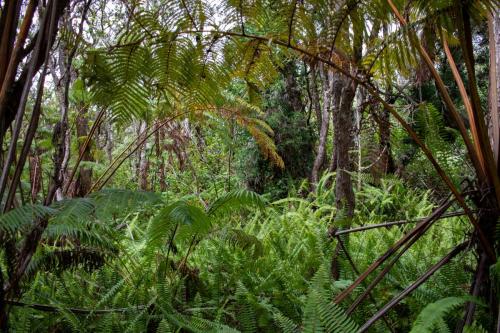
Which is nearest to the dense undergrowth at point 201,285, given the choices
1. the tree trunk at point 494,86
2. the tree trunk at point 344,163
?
the tree trunk at point 344,163

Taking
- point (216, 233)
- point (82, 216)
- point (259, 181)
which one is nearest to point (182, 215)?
point (82, 216)

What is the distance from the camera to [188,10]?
1545 millimetres

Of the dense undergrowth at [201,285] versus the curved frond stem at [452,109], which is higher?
the curved frond stem at [452,109]

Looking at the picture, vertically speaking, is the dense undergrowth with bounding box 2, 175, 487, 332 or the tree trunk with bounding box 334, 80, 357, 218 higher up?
the tree trunk with bounding box 334, 80, 357, 218

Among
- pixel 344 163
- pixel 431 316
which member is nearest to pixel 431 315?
pixel 431 316

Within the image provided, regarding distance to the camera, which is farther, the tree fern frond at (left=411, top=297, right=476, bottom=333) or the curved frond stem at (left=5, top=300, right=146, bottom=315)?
the curved frond stem at (left=5, top=300, right=146, bottom=315)

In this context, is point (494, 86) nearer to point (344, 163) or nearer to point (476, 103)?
point (476, 103)

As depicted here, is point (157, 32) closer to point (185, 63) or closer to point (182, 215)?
point (185, 63)

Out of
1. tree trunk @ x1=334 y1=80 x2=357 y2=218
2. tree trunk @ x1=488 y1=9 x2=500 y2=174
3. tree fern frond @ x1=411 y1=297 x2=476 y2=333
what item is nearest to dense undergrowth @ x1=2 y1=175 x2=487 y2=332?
tree fern frond @ x1=411 y1=297 x2=476 y2=333

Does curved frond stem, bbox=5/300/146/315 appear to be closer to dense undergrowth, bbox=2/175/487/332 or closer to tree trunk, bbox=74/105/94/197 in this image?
dense undergrowth, bbox=2/175/487/332

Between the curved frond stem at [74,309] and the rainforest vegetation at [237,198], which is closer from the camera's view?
the rainforest vegetation at [237,198]

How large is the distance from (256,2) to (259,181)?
4.92m

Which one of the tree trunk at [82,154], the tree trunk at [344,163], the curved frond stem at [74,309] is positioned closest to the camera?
the curved frond stem at [74,309]

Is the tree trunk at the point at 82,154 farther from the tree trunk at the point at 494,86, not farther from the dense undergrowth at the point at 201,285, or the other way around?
the tree trunk at the point at 494,86
